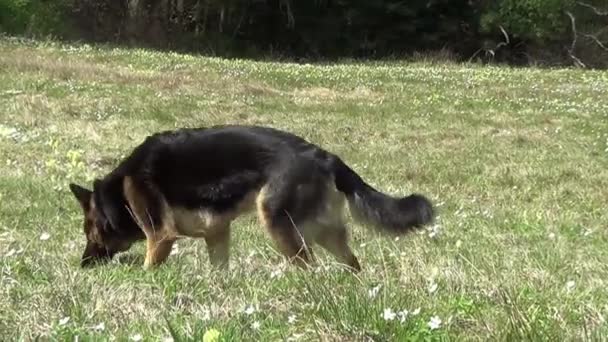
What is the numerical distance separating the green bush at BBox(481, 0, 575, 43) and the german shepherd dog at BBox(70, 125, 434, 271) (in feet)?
117

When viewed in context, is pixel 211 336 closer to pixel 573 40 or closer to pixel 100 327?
pixel 100 327

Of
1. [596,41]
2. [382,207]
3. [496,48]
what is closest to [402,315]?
[382,207]

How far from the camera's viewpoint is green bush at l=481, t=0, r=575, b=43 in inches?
1534

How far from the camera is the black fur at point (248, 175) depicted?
17.2 feet

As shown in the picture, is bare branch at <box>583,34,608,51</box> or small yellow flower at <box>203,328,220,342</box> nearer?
small yellow flower at <box>203,328,220,342</box>

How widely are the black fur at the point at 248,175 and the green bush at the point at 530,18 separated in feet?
116

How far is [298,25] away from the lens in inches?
1620

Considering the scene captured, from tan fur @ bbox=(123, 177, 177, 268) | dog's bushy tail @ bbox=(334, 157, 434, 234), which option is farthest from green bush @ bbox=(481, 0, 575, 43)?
tan fur @ bbox=(123, 177, 177, 268)

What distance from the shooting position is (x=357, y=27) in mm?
41500

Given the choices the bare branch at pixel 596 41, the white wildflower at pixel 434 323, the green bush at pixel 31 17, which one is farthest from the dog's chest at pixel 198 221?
the bare branch at pixel 596 41

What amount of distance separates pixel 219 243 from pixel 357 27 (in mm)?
36676

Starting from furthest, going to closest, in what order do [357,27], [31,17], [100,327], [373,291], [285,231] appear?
[357,27] → [31,17] → [285,231] → [373,291] → [100,327]

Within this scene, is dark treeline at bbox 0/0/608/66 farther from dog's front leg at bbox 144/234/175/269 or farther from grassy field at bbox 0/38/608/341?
dog's front leg at bbox 144/234/175/269

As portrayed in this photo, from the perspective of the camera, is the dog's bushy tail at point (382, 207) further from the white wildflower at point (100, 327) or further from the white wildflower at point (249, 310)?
the white wildflower at point (100, 327)
